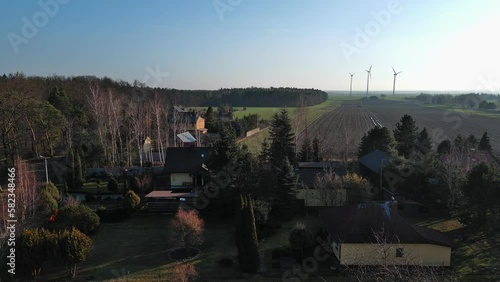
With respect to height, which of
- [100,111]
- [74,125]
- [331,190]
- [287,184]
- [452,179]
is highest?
[100,111]

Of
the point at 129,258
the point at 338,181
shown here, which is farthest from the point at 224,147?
the point at 129,258

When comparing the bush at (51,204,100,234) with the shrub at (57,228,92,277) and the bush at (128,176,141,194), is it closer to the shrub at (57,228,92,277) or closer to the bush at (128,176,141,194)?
the shrub at (57,228,92,277)

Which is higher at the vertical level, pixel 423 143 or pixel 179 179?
pixel 423 143

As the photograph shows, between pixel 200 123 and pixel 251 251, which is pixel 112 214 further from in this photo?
pixel 200 123

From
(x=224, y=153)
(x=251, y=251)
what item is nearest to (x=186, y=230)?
(x=251, y=251)

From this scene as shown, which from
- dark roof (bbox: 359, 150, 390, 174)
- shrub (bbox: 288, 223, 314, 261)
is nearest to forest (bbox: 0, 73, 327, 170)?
dark roof (bbox: 359, 150, 390, 174)

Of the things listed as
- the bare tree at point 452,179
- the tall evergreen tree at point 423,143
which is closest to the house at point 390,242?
the bare tree at point 452,179

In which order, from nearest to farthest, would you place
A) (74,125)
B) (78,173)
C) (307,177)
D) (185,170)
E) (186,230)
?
(186,230) < (307,177) < (185,170) < (78,173) < (74,125)
